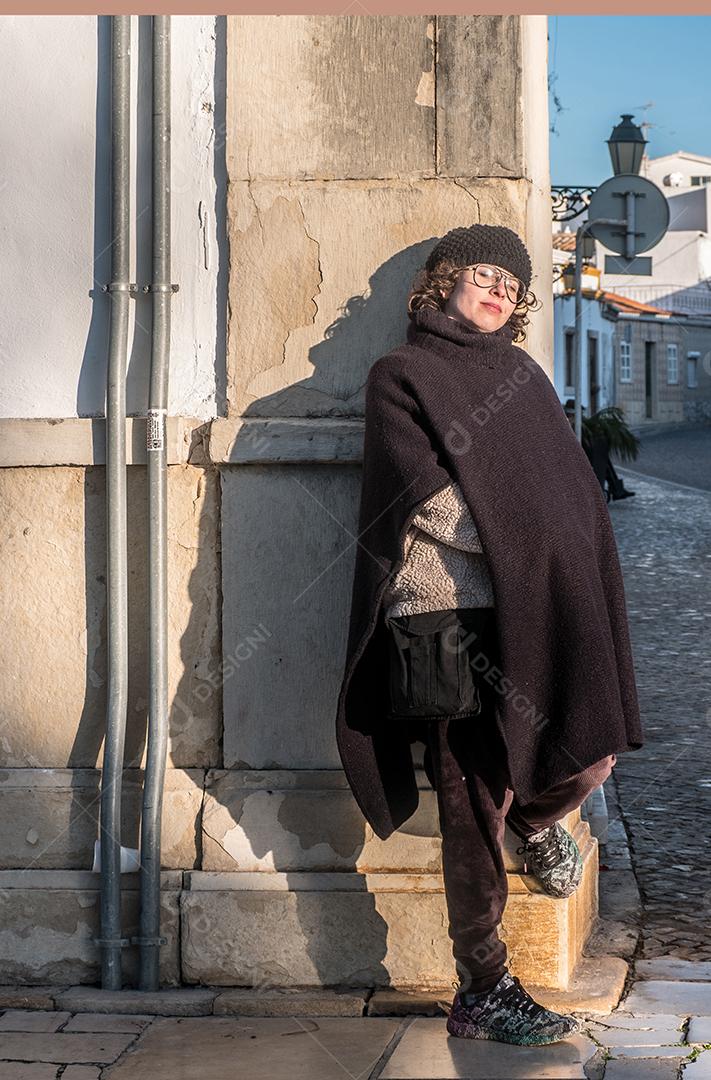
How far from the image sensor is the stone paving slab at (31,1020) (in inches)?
147

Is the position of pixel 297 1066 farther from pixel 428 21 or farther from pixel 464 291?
pixel 428 21

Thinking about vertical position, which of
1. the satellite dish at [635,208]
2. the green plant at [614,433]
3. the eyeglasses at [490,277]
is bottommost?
the green plant at [614,433]

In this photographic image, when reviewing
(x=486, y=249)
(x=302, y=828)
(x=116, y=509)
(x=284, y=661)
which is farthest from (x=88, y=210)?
(x=302, y=828)

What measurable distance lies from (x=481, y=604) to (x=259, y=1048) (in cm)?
118

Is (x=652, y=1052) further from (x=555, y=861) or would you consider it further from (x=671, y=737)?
(x=671, y=737)

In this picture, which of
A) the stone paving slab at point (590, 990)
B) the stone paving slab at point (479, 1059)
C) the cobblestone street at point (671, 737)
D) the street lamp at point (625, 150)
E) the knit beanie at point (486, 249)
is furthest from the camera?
the street lamp at point (625, 150)

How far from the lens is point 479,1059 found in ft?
11.4

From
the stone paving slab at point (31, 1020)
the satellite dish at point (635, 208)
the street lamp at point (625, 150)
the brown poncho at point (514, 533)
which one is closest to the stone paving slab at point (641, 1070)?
the brown poncho at point (514, 533)

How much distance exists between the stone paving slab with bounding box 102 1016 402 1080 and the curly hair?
1.76 m

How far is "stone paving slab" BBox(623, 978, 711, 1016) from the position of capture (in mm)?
3730

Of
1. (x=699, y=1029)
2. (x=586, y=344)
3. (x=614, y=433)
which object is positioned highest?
(x=586, y=344)

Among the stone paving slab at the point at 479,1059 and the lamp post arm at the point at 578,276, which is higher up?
A: the lamp post arm at the point at 578,276

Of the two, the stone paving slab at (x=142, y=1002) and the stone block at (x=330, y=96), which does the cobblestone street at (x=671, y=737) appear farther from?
the stone block at (x=330, y=96)

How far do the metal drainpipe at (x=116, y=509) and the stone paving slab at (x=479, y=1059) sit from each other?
2.84 ft
